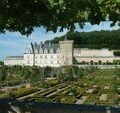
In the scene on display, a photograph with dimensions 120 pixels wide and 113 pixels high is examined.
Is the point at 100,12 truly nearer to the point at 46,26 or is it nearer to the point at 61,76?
the point at 46,26

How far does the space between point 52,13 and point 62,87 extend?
80.9 feet

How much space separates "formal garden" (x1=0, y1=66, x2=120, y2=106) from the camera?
1982cm

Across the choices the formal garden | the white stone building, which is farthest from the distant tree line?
the formal garden

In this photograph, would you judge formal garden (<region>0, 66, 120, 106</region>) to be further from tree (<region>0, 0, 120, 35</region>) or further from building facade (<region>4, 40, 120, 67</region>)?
building facade (<region>4, 40, 120, 67</region>)

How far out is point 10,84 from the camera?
3344cm

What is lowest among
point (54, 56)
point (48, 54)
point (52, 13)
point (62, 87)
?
→ point (62, 87)

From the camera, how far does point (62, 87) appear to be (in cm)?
3009

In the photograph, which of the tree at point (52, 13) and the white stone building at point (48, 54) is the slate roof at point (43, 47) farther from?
the tree at point (52, 13)

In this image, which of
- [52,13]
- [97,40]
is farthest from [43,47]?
[52,13]

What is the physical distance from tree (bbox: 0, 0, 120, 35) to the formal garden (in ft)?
37.9

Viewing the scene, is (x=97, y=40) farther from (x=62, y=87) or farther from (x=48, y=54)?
(x=62, y=87)

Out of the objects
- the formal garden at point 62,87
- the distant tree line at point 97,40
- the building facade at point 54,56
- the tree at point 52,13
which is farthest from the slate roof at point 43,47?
the tree at point 52,13

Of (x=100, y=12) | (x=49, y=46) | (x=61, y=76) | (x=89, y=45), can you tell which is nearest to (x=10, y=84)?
(x=61, y=76)

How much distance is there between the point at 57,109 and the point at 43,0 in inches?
98.8
